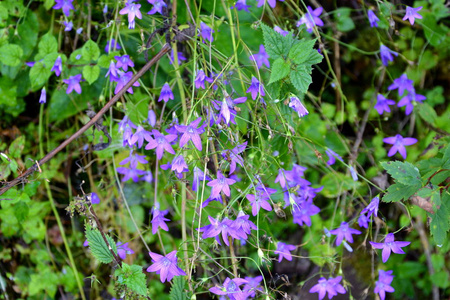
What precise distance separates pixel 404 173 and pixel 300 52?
44cm

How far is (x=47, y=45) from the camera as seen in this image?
1.50 metres

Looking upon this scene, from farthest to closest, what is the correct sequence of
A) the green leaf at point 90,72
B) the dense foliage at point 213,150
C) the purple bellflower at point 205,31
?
A: the green leaf at point 90,72 → the purple bellflower at point 205,31 → the dense foliage at point 213,150

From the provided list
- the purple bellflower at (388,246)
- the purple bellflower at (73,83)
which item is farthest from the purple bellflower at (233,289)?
Result: the purple bellflower at (73,83)

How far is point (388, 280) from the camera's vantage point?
146 centimetres

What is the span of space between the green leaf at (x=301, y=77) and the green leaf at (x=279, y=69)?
2cm

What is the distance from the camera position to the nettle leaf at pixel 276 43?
1.18 meters

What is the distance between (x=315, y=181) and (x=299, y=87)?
2.76ft

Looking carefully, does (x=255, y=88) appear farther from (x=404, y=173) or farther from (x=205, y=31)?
(x=404, y=173)

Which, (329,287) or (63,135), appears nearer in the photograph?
(329,287)

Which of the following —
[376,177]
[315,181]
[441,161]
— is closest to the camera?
[441,161]

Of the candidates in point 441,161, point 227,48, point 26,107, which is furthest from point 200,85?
point 26,107

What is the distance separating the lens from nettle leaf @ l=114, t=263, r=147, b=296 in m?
1.12

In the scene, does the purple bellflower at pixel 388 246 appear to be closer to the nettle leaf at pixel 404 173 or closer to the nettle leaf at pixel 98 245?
the nettle leaf at pixel 404 173

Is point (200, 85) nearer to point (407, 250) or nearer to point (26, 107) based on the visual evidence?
point (26, 107)
